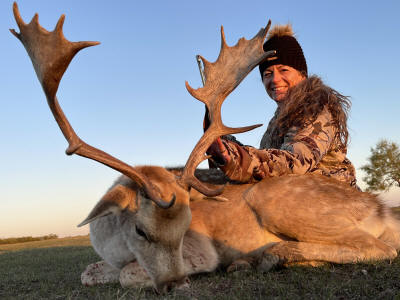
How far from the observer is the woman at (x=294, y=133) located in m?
4.26

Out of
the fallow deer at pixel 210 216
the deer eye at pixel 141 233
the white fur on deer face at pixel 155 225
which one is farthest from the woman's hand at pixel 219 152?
the deer eye at pixel 141 233

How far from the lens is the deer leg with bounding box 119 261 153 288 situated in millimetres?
3668

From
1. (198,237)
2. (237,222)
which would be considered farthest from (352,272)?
(198,237)

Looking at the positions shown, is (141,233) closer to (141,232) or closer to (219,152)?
(141,232)

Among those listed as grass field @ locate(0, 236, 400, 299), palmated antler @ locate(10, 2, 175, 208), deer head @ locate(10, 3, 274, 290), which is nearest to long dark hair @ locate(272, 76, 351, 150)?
deer head @ locate(10, 3, 274, 290)

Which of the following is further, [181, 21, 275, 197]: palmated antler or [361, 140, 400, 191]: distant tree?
[361, 140, 400, 191]: distant tree

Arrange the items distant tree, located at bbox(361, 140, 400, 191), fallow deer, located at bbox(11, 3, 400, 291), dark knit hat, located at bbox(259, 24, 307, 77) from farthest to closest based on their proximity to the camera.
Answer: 1. distant tree, located at bbox(361, 140, 400, 191)
2. dark knit hat, located at bbox(259, 24, 307, 77)
3. fallow deer, located at bbox(11, 3, 400, 291)

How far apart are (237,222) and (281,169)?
90 cm

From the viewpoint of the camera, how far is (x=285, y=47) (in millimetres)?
5910

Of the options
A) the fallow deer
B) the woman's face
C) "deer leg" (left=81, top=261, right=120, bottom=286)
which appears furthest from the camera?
the woman's face

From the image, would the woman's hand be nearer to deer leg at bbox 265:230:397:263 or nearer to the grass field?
deer leg at bbox 265:230:397:263

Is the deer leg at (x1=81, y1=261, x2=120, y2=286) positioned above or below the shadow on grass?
below

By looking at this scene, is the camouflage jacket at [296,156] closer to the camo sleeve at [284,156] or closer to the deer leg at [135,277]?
the camo sleeve at [284,156]

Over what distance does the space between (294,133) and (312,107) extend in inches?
19.0
